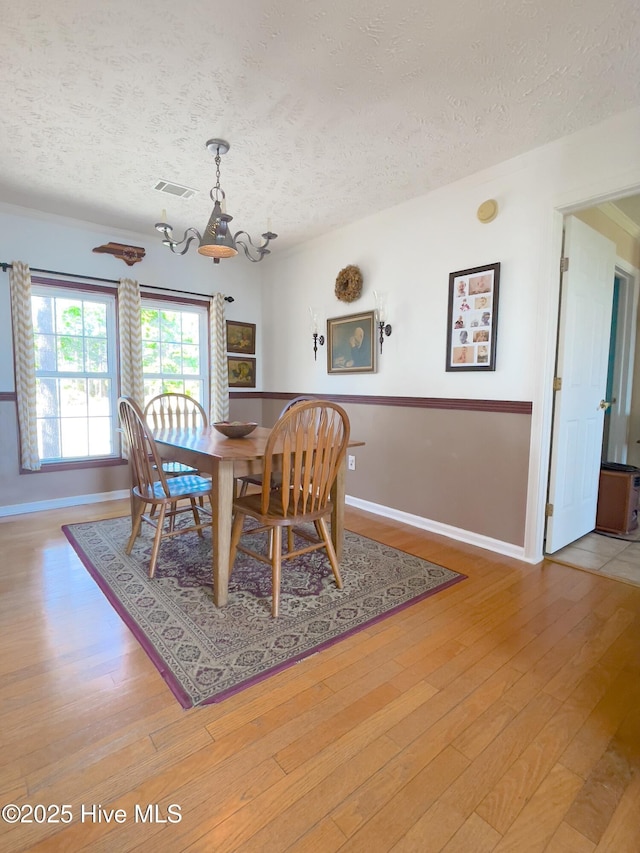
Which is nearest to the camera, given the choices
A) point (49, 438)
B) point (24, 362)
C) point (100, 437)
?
point (24, 362)

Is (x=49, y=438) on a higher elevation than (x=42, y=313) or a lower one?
lower

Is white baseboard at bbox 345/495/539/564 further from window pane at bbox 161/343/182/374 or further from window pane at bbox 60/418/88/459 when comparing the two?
window pane at bbox 60/418/88/459

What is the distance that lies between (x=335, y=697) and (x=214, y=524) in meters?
0.86

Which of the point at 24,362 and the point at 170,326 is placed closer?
the point at 24,362

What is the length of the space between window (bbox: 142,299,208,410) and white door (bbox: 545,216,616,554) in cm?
319

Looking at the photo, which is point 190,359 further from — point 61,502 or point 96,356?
point 61,502

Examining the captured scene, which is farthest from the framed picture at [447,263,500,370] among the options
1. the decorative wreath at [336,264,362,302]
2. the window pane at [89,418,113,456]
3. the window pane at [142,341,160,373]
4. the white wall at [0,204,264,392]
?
the window pane at [89,418,113,456]

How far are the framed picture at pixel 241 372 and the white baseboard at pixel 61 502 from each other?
59.8 inches

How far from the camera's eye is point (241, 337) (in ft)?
14.7

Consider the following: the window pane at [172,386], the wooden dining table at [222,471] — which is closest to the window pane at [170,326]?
the window pane at [172,386]

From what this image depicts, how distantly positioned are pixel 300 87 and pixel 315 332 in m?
2.12

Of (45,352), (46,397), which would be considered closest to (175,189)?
(45,352)

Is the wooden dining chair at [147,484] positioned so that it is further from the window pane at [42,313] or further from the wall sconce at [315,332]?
the wall sconce at [315,332]

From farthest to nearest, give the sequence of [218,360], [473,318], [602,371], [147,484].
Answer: [218,360]
[602,371]
[473,318]
[147,484]
